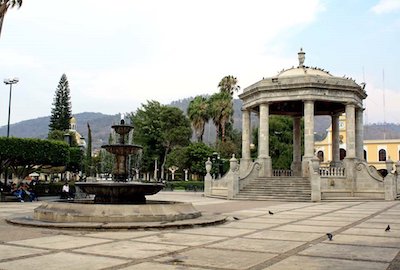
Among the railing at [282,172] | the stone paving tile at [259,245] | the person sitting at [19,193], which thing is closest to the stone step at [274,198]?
the railing at [282,172]

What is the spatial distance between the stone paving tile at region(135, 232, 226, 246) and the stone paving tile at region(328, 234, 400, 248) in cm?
278

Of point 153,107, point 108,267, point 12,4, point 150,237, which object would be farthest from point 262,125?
point 153,107

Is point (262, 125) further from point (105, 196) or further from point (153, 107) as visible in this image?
point (153, 107)

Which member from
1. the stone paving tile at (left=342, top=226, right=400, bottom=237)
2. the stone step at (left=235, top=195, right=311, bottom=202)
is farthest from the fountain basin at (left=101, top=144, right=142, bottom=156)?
the stone step at (left=235, top=195, right=311, bottom=202)

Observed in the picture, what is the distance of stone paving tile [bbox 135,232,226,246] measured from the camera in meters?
9.82

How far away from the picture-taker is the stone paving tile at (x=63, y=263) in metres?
7.03

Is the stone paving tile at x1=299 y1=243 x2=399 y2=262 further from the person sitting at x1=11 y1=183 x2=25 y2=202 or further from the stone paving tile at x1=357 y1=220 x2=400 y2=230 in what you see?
the person sitting at x1=11 y1=183 x2=25 y2=202

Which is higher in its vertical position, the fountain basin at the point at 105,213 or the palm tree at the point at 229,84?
the palm tree at the point at 229,84

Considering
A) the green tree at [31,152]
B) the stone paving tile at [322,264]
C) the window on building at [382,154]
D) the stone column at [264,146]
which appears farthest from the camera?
the window on building at [382,154]

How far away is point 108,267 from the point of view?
7020 mm

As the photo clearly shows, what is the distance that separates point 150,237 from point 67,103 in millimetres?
75180

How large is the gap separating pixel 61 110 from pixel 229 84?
3414cm

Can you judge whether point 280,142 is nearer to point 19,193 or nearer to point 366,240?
point 19,193

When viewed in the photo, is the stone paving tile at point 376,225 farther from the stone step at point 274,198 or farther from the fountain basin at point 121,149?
the stone step at point 274,198
